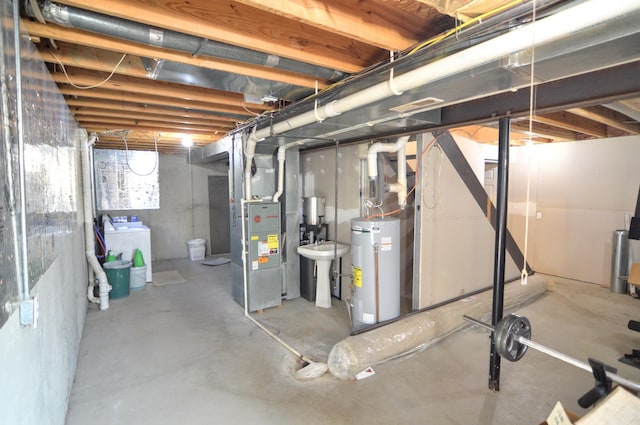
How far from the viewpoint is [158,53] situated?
1.89m

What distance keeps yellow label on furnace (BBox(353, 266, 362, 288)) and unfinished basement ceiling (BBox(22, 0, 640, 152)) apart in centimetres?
169

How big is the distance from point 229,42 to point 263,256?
8.98 feet

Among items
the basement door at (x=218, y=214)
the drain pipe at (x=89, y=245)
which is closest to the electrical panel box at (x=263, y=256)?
the drain pipe at (x=89, y=245)

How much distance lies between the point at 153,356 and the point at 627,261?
600cm

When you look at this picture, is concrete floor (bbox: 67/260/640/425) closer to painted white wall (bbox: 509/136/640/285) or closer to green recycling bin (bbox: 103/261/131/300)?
green recycling bin (bbox: 103/261/131/300)

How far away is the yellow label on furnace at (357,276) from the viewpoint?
10.4 ft

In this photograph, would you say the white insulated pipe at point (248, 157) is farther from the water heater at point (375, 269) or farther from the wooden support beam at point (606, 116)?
the wooden support beam at point (606, 116)

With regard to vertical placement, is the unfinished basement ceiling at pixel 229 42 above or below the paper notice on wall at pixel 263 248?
above

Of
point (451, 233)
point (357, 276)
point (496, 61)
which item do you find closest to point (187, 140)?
point (357, 276)

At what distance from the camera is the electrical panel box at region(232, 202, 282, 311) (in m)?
3.93

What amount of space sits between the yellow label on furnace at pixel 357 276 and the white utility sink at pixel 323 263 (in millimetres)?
722

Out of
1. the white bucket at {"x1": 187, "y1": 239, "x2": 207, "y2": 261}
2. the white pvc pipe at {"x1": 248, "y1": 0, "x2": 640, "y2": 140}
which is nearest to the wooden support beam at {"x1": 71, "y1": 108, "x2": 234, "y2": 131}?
the white pvc pipe at {"x1": 248, "y1": 0, "x2": 640, "y2": 140}

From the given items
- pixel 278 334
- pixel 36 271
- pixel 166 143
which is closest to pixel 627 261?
pixel 278 334

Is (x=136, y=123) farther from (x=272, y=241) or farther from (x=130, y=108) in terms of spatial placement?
(x=272, y=241)
